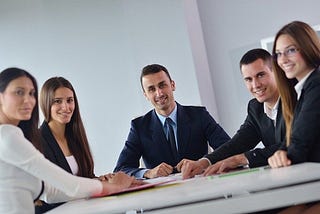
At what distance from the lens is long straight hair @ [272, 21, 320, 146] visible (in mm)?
1677

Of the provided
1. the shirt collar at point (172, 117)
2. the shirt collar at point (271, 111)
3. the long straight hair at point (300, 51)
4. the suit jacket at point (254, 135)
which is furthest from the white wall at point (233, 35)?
the long straight hair at point (300, 51)

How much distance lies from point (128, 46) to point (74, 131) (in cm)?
151

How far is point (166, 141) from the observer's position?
273 cm

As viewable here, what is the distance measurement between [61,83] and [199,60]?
160 centimetres

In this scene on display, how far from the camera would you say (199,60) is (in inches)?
148

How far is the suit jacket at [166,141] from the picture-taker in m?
2.72

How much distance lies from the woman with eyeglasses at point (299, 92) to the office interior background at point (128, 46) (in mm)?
1882

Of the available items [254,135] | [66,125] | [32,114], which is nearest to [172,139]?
Result: [254,135]

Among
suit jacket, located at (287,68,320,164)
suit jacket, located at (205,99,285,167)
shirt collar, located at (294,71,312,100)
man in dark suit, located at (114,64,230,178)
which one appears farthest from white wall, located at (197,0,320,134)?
suit jacket, located at (287,68,320,164)

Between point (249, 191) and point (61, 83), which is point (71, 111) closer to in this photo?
point (61, 83)

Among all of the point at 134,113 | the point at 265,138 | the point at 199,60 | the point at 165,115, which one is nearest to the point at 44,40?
the point at 134,113

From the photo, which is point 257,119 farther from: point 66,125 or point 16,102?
point 16,102

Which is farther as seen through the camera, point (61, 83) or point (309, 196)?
point (61, 83)

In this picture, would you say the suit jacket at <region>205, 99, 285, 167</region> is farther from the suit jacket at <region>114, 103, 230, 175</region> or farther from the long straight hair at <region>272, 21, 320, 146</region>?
the suit jacket at <region>114, 103, 230, 175</region>
